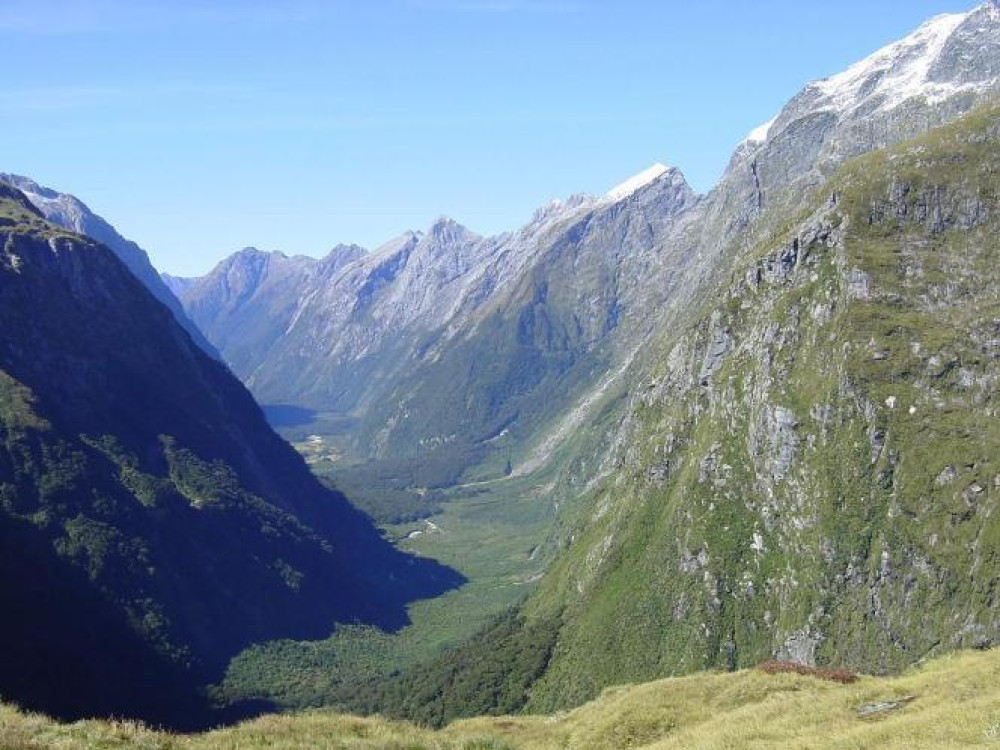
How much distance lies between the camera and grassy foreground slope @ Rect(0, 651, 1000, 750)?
39219 mm

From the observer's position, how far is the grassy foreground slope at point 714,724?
39219 millimetres

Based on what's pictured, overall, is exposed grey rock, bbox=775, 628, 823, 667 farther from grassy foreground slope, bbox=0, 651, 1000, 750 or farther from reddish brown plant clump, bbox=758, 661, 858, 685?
grassy foreground slope, bbox=0, 651, 1000, 750

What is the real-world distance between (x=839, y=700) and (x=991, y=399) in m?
156

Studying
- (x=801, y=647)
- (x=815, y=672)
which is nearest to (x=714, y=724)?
(x=815, y=672)

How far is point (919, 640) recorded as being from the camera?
161000 millimetres

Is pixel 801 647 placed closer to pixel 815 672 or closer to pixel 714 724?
pixel 815 672

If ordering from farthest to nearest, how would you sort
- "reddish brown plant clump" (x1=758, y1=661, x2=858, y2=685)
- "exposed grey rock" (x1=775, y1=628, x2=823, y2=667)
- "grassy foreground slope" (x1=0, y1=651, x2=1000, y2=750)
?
"exposed grey rock" (x1=775, y1=628, x2=823, y2=667), "reddish brown plant clump" (x1=758, y1=661, x2=858, y2=685), "grassy foreground slope" (x1=0, y1=651, x2=1000, y2=750)

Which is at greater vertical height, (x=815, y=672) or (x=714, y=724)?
(x=714, y=724)

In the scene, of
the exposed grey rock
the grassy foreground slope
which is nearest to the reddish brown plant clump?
the grassy foreground slope

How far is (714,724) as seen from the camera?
170ft

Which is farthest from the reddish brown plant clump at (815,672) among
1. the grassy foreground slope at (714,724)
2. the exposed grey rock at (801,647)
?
the exposed grey rock at (801,647)

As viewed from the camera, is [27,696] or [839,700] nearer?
[839,700]

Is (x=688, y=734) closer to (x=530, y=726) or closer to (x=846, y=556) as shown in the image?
(x=530, y=726)

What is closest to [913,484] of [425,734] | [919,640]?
[919,640]
